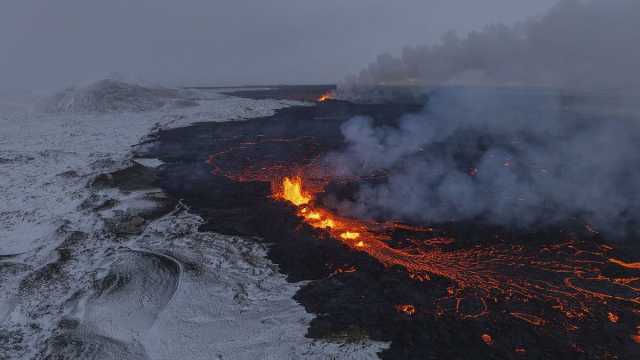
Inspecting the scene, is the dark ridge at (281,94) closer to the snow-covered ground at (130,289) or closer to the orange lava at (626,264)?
the snow-covered ground at (130,289)

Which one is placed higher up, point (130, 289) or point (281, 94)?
point (281, 94)

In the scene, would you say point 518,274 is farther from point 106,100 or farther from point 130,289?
point 106,100

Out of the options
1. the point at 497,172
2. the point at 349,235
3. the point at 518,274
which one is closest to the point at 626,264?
the point at 518,274

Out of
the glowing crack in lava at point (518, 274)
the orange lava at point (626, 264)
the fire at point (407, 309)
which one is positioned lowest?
the fire at point (407, 309)

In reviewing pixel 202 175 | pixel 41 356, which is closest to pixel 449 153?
pixel 202 175

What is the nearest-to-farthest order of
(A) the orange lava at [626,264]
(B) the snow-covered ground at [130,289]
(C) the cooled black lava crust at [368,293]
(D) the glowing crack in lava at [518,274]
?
1. (C) the cooled black lava crust at [368,293]
2. (B) the snow-covered ground at [130,289]
3. (D) the glowing crack in lava at [518,274]
4. (A) the orange lava at [626,264]

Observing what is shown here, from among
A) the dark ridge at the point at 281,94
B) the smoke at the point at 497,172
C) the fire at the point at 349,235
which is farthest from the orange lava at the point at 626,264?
the dark ridge at the point at 281,94
